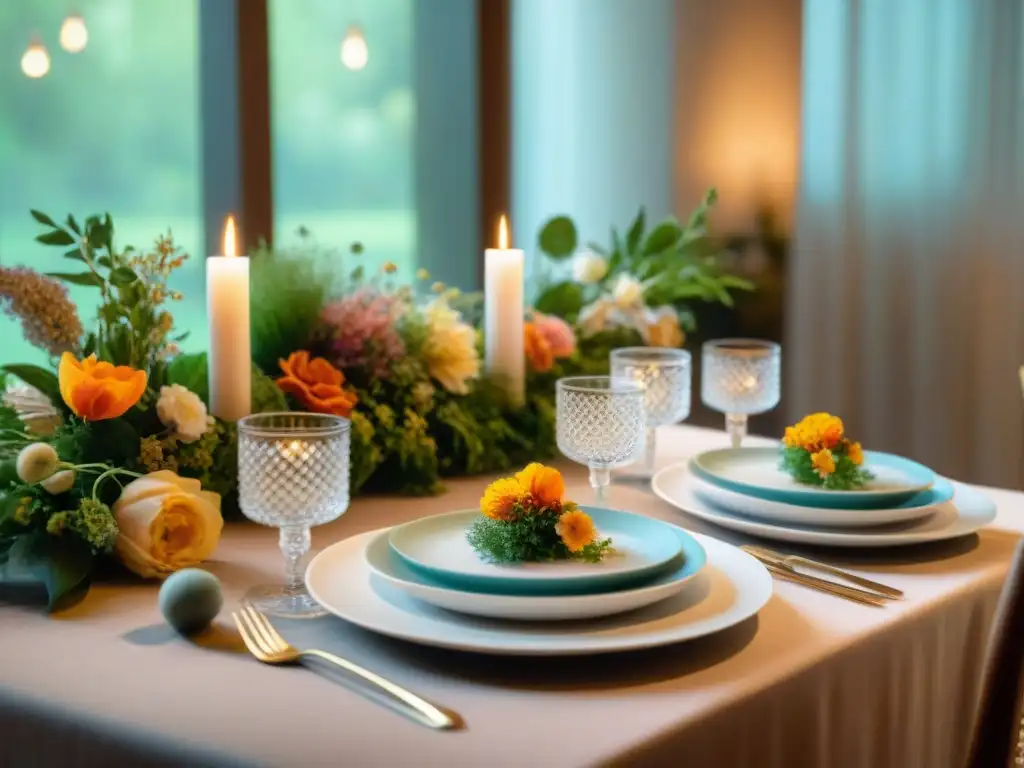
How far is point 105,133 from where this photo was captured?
2.92m

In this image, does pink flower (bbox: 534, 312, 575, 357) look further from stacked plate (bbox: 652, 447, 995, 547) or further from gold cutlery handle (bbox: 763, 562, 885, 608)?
gold cutlery handle (bbox: 763, 562, 885, 608)

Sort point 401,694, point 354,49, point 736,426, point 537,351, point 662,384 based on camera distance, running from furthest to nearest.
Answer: point 354,49 → point 537,351 → point 736,426 → point 662,384 → point 401,694

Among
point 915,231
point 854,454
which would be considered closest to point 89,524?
point 854,454

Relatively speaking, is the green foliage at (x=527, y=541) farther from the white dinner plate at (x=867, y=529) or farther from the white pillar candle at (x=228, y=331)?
the white pillar candle at (x=228, y=331)

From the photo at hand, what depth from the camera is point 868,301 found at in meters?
3.10

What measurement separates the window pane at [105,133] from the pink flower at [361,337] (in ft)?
4.09

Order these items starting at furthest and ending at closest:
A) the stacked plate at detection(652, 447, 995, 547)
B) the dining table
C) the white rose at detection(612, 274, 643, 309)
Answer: the white rose at detection(612, 274, 643, 309), the stacked plate at detection(652, 447, 995, 547), the dining table

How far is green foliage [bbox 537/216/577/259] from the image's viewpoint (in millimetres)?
2283

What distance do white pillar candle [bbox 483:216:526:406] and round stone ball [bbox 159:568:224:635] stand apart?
30.1 inches

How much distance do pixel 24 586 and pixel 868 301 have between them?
2.41m

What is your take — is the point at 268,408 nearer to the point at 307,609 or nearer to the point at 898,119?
the point at 307,609

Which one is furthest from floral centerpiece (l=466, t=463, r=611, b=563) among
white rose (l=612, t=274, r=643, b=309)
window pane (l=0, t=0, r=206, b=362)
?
window pane (l=0, t=0, r=206, b=362)

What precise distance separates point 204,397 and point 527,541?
1.81 feet

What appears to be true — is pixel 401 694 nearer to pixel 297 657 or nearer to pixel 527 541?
pixel 297 657
